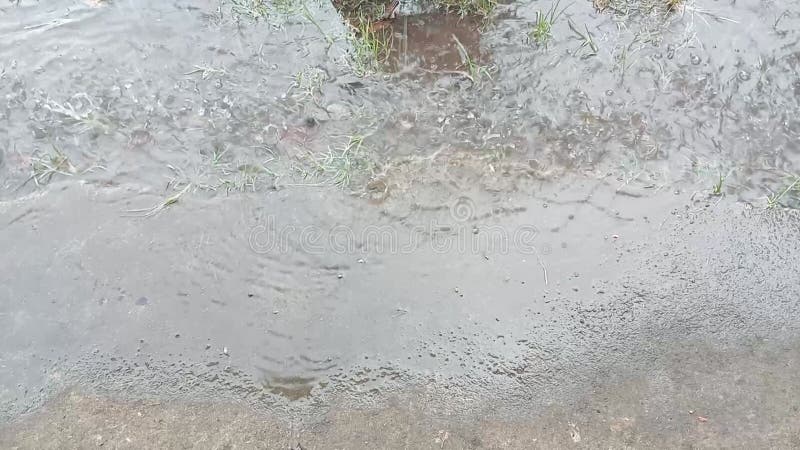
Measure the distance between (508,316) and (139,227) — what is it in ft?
6.13

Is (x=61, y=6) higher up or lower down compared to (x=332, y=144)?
higher up

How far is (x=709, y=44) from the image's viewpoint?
3.32 m

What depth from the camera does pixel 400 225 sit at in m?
2.76

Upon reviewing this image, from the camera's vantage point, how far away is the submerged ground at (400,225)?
2307 millimetres

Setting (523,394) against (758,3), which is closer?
(523,394)

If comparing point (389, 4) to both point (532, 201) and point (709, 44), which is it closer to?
point (532, 201)

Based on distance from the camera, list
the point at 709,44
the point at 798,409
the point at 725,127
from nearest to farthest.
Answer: the point at 798,409
the point at 725,127
the point at 709,44

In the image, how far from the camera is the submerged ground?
231 centimetres

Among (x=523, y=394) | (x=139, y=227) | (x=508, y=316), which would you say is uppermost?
(x=139, y=227)

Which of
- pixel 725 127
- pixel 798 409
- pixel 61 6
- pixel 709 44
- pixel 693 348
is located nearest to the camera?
pixel 798 409

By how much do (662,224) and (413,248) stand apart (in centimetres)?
122

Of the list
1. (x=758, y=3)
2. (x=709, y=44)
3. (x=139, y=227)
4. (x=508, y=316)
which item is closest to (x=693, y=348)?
(x=508, y=316)

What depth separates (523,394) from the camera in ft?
7.56

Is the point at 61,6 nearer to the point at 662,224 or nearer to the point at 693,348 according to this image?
Answer: the point at 662,224
